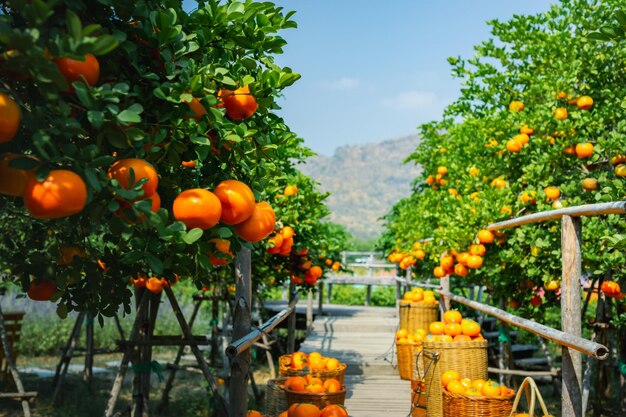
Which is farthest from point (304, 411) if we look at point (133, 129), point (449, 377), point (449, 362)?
point (133, 129)

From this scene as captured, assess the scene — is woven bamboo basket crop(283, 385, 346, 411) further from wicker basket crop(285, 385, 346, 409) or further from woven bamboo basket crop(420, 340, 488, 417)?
woven bamboo basket crop(420, 340, 488, 417)

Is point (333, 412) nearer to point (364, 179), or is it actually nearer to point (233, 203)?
point (233, 203)

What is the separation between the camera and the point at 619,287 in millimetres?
4887

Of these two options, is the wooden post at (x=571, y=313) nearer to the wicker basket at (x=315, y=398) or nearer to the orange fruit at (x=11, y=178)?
the wicker basket at (x=315, y=398)

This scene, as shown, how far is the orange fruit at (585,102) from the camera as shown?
16.6ft

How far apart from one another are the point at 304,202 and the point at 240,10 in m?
4.53

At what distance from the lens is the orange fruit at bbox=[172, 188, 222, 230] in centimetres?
149

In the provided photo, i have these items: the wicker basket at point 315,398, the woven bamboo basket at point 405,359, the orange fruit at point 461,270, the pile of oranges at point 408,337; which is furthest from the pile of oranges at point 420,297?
the wicker basket at point 315,398

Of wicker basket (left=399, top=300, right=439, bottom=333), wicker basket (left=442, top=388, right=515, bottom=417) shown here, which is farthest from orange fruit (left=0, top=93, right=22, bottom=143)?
wicker basket (left=399, top=300, right=439, bottom=333)

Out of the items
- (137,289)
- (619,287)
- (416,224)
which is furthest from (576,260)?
(416,224)

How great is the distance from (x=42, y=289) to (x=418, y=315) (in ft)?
21.0

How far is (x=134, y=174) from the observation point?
A: 1314 mm

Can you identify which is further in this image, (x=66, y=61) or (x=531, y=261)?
(x=531, y=261)

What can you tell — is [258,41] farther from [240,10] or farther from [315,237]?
[315,237]
